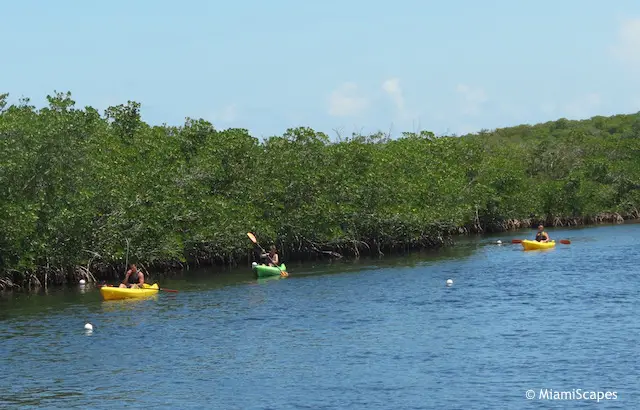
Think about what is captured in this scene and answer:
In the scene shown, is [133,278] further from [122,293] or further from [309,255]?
[309,255]

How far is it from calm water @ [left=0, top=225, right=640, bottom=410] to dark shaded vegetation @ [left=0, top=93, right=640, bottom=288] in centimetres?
324

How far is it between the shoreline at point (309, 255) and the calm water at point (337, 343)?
2100 millimetres

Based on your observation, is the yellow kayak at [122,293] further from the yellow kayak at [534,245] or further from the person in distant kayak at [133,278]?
the yellow kayak at [534,245]

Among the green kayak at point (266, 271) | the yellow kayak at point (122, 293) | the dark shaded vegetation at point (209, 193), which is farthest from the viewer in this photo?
the green kayak at point (266, 271)

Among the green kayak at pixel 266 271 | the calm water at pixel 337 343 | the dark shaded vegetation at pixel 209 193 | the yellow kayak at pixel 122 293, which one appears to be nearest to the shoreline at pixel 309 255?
the dark shaded vegetation at pixel 209 193

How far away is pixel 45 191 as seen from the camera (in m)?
43.6

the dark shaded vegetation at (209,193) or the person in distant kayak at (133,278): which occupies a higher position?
the dark shaded vegetation at (209,193)

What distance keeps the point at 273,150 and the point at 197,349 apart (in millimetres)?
31689

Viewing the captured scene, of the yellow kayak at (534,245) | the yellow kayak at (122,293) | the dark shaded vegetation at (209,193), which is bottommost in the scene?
the yellow kayak at (122,293)

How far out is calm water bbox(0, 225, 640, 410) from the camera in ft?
72.9

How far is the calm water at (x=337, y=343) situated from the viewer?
72.9 ft

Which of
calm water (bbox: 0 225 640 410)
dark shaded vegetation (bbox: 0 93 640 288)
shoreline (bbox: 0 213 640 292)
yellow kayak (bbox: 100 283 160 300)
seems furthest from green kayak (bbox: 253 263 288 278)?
yellow kayak (bbox: 100 283 160 300)

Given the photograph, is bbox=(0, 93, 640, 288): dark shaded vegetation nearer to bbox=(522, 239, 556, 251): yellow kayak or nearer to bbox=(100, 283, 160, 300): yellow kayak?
bbox=(100, 283, 160, 300): yellow kayak

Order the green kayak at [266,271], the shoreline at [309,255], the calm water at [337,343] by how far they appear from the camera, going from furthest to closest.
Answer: the green kayak at [266,271]
the shoreline at [309,255]
the calm water at [337,343]
